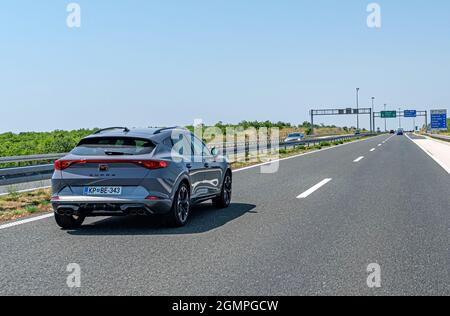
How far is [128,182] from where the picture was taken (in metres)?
6.95

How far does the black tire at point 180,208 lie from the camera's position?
7.30 m

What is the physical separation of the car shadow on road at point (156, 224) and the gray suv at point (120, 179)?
23 cm

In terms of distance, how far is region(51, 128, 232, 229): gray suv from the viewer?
6949 mm

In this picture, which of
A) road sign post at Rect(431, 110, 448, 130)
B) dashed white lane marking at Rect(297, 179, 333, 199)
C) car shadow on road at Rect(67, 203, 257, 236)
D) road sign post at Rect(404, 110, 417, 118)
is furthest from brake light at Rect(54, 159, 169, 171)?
road sign post at Rect(404, 110, 417, 118)

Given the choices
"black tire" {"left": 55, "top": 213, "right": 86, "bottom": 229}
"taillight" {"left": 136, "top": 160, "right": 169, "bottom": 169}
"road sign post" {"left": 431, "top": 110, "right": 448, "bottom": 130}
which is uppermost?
"road sign post" {"left": 431, "top": 110, "right": 448, "bottom": 130}

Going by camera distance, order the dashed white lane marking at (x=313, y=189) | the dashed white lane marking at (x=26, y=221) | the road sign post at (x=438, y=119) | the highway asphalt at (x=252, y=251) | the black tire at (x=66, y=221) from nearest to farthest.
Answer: the highway asphalt at (x=252, y=251) < the black tire at (x=66, y=221) < the dashed white lane marking at (x=26, y=221) < the dashed white lane marking at (x=313, y=189) < the road sign post at (x=438, y=119)

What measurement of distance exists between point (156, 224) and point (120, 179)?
4.00ft

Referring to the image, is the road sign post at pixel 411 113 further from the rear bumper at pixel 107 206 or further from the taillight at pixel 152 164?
the rear bumper at pixel 107 206

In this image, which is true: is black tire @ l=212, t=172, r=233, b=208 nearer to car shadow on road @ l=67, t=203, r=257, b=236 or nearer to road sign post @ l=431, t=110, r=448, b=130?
car shadow on road @ l=67, t=203, r=257, b=236

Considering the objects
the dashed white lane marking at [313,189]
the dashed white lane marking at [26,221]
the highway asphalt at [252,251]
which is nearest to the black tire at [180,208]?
the highway asphalt at [252,251]

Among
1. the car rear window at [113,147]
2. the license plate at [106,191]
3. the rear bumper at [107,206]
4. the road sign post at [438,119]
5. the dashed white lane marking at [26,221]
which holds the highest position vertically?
the road sign post at [438,119]

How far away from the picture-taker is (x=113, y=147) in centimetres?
729

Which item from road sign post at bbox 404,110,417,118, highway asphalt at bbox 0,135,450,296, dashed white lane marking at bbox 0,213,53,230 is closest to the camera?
highway asphalt at bbox 0,135,450,296
